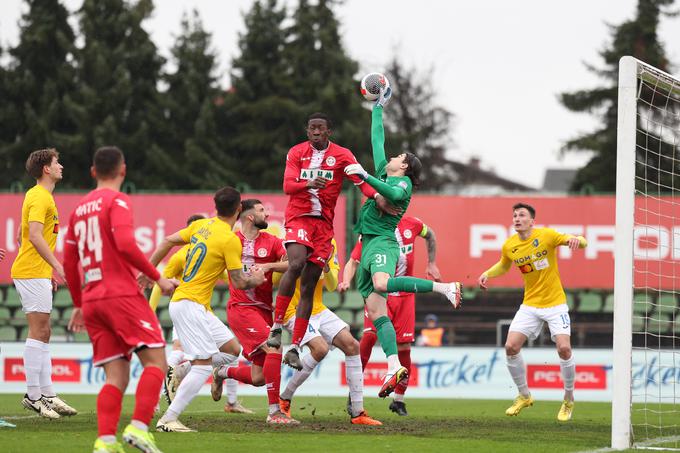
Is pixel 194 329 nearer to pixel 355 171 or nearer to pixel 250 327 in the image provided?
pixel 250 327

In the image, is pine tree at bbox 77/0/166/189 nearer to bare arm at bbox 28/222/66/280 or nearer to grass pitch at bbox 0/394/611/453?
grass pitch at bbox 0/394/611/453

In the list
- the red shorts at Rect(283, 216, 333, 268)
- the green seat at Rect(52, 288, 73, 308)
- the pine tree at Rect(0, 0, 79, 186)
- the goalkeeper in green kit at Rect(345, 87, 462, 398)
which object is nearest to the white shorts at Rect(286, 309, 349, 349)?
the goalkeeper in green kit at Rect(345, 87, 462, 398)

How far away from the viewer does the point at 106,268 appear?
7.62 meters

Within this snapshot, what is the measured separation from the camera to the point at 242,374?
1183 centimetres

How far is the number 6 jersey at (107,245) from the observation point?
24.6 feet

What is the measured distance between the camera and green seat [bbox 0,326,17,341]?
83.5 ft

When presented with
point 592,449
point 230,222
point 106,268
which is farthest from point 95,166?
point 592,449

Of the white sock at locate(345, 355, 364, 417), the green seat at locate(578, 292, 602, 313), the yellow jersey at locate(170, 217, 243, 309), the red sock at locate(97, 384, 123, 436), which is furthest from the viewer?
the green seat at locate(578, 292, 602, 313)

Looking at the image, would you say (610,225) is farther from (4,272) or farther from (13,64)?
(13,64)

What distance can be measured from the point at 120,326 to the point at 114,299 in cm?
20

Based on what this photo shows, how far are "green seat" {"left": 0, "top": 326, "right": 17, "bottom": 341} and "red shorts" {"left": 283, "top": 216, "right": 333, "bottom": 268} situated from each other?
1648 centimetres

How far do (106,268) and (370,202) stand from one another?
4.43 metres

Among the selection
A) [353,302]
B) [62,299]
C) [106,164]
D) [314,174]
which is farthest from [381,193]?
[62,299]

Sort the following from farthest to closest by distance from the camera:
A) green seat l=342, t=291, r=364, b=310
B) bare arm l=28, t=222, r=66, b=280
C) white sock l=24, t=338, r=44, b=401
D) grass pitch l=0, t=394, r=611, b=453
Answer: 1. green seat l=342, t=291, r=364, b=310
2. white sock l=24, t=338, r=44, b=401
3. bare arm l=28, t=222, r=66, b=280
4. grass pitch l=0, t=394, r=611, b=453
